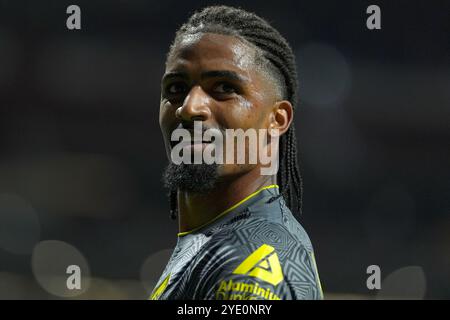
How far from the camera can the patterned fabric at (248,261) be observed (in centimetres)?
214

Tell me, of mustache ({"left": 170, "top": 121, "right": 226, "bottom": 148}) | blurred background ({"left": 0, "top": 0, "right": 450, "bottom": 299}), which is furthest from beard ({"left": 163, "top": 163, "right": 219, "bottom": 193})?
blurred background ({"left": 0, "top": 0, "right": 450, "bottom": 299})

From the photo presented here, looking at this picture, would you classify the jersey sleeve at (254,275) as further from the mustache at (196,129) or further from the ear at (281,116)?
the ear at (281,116)

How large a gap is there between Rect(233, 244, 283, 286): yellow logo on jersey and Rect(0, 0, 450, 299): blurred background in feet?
21.6

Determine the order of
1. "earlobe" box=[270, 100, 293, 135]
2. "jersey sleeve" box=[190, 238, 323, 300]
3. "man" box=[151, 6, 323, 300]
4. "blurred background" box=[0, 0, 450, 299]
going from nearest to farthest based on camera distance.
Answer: "jersey sleeve" box=[190, 238, 323, 300] < "man" box=[151, 6, 323, 300] < "earlobe" box=[270, 100, 293, 135] < "blurred background" box=[0, 0, 450, 299]

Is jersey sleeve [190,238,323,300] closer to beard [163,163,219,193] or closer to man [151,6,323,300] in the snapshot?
man [151,6,323,300]

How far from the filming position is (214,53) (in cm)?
259

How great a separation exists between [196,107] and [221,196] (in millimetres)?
378

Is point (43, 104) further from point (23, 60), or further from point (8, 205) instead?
point (8, 205)

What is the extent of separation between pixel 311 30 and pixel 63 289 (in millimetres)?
5331

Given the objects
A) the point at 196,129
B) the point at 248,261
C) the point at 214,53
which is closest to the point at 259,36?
the point at 214,53

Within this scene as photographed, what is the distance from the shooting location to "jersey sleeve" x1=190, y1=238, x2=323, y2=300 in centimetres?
212

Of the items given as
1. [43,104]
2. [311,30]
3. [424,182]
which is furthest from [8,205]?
[424,182]

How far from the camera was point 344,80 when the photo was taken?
10.2 m
